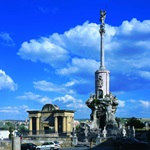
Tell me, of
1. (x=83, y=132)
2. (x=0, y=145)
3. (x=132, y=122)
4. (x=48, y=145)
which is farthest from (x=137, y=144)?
(x=132, y=122)

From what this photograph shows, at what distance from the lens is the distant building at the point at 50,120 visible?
76250 millimetres

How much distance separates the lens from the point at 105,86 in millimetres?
70750

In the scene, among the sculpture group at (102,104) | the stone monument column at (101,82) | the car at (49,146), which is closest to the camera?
the car at (49,146)

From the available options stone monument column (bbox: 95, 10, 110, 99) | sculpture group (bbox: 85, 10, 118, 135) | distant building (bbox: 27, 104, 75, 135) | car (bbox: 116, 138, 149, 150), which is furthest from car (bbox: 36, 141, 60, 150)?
distant building (bbox: 27, 104, 75, 135)

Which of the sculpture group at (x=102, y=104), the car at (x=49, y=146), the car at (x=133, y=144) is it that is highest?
the sculpture group at (x=102, y=104)

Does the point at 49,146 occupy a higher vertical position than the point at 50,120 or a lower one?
lower

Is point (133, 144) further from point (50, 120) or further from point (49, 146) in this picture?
point (50, 120)

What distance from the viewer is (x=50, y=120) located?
7962 cm

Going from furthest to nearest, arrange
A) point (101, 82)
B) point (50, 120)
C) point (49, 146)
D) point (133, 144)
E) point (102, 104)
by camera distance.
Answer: point (50, 120) < point (101, 82) < point (102, 104) < point (49, 146) < point (133, 144)

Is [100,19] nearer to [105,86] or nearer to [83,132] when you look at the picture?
[105,86]

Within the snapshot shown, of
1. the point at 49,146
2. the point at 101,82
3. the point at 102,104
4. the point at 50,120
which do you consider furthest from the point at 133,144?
the point at 50,120

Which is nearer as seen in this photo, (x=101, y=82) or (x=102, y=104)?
(x=102, y=104)

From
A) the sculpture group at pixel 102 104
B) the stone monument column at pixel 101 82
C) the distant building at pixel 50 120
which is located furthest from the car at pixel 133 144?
the distant building at pixel 50 120

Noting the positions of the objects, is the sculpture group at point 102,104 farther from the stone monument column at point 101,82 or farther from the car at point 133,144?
the car at point 133,144
